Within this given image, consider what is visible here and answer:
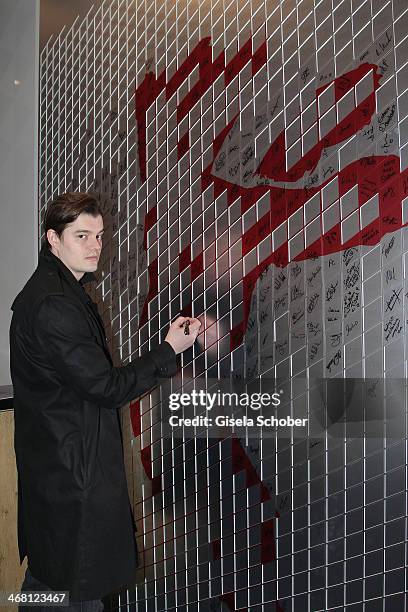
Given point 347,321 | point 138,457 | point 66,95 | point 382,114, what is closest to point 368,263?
point 347,321

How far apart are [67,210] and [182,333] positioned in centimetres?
49

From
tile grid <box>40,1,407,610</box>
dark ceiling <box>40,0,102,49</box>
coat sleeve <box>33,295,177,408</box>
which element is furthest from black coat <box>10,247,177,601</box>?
dark ceiling <box>40,0,102,49</box>

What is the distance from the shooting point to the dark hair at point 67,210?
1.87m

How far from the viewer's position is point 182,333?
7.03 ft

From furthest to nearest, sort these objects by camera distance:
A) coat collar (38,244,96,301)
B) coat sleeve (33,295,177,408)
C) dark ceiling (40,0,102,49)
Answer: dark ceiling (40,0,102,49), coat collar (38,244,96,301), coat sleeve (33,295,177,408)

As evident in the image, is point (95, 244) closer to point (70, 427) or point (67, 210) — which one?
point (67, 210)

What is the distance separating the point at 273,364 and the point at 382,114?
0.72 metres

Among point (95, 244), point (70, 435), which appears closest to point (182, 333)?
point (95, 244)

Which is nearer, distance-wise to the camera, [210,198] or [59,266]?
[59,266]

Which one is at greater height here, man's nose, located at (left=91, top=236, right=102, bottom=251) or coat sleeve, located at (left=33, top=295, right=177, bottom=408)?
man's nose, located at (left=91, top=236, right=102, bottom=251)

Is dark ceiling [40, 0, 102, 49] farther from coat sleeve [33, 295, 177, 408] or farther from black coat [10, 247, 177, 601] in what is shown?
coat sleeve [33, 295, 177, 408]

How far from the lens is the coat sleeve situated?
171 cm

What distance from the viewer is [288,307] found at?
2.10m

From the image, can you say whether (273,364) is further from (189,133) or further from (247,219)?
(189,133)
